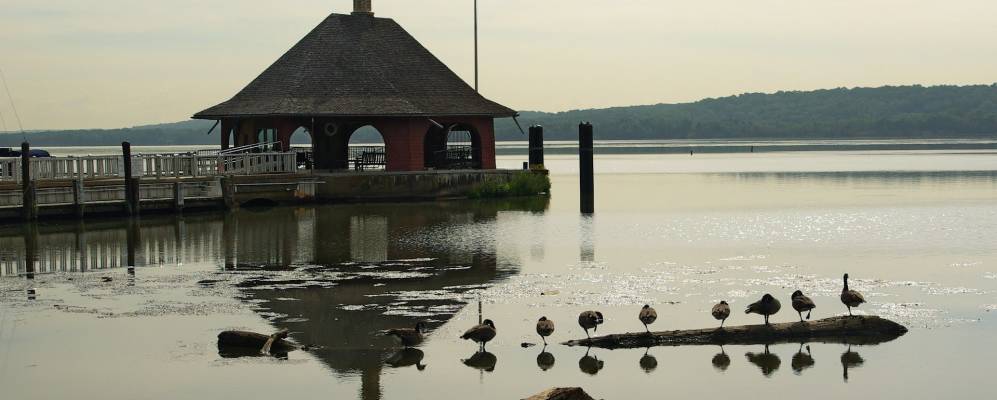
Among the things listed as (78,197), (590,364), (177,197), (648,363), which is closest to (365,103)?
(177,197)

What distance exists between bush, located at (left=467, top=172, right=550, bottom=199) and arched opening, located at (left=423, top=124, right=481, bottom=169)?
2.01 metres

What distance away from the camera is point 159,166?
47.0 m

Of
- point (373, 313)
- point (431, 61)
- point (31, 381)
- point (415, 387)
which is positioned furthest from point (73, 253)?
point (431, 61)

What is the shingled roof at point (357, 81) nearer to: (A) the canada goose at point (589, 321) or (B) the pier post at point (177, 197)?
(B) the pier post at point (177, 197)

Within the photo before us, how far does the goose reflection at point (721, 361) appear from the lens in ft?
61.4

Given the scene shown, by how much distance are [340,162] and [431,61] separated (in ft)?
22.4

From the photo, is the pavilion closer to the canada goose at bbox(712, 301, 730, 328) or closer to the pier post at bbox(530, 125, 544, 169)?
the pier post at bbox(530, 125, 544, 169)

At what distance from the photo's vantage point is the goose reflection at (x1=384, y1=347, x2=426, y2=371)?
1898 cm

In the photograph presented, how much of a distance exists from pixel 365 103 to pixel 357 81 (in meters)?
1.97

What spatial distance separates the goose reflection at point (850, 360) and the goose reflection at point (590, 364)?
3.44 metres

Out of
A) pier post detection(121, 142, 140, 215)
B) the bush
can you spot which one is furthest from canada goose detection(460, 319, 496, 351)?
the bush

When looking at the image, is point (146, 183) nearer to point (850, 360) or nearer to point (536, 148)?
point (536, 148)

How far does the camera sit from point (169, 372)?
18812mm

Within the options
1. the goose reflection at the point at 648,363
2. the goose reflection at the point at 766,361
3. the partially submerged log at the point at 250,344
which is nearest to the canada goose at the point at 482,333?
the goose reflection at the point at 648,363
